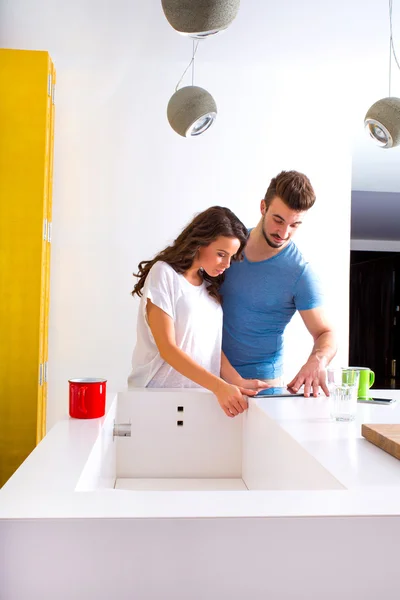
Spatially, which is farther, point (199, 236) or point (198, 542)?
point (199, 236)

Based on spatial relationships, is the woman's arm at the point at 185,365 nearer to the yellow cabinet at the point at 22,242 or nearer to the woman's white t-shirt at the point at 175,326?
the woman's white t-shirt at the point at 175,326

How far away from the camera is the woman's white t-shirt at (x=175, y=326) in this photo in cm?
193

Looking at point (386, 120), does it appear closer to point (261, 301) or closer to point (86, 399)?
point (261, 301)

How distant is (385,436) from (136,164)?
9.78 feet

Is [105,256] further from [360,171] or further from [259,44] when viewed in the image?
[360,171]


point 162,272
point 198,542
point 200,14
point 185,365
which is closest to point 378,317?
point 162,272

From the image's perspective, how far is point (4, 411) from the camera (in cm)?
317

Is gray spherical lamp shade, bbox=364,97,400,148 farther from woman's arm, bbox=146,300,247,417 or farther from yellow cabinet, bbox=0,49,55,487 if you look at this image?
yellow cabinet, bbox=0,49,55,487

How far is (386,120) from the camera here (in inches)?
85.6

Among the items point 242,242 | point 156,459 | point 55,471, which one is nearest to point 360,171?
point 242,242

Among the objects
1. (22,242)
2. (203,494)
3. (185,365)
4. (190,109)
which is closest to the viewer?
A: (203,494)

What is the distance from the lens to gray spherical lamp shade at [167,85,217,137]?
7.50ft

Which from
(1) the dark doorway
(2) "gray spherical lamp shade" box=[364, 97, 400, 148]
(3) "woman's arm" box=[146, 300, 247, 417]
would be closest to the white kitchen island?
(3) "woman's arm" box=[146, 300, 247, 417]

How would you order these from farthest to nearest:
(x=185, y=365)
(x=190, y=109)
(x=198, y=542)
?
(x=190, y=109)
(x=185, y=365)
(x=198, y=542)
